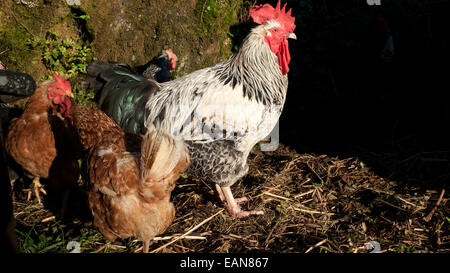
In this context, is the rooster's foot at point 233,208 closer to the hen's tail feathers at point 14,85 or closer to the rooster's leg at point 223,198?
the rooster's leg at point 223,198

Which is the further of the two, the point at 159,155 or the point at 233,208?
the point at 233,208

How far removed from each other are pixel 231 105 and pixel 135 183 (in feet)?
4.03

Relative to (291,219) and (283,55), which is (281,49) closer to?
(283,55)

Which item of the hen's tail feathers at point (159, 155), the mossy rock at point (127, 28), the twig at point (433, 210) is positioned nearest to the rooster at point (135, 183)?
the hen's tail feathers at point (159, 155)

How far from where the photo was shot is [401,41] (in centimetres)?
639

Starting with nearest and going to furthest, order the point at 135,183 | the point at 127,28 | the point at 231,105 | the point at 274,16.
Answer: the point at 135,183
the point at 231,105
the point at 274,16
the point at 127,28

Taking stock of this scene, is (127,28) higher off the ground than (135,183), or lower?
higher

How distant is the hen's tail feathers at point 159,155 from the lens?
2234 millimetres

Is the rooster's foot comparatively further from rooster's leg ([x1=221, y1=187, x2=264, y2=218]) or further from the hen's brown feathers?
the hen's brown feathers

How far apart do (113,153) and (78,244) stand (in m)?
1.12

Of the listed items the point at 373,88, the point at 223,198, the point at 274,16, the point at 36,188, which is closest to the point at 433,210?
the point at 223,198

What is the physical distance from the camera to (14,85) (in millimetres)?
2289

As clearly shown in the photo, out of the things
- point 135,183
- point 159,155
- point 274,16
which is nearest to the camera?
point 159,155

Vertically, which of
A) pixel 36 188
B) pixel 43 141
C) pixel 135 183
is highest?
pixel 43 141
